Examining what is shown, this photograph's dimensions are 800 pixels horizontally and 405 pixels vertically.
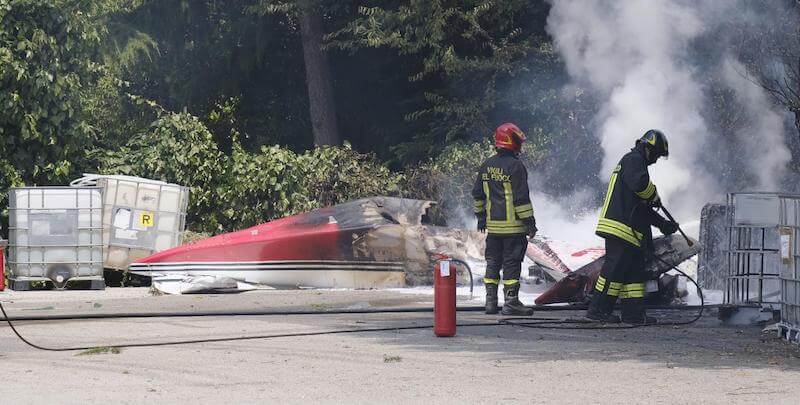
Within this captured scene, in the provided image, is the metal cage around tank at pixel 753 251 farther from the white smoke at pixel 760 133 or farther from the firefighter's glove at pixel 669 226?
the white smoke at pixel 760 133

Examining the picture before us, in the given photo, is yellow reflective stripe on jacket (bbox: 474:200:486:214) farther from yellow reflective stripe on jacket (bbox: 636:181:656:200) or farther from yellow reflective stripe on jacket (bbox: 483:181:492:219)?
yellow reflective stripe on jacket (bbox: 636:181:656:200)

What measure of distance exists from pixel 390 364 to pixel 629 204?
3.68 m

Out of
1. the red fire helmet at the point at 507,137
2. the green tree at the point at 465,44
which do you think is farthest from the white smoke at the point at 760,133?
the red fire helmet at the point at 507,137

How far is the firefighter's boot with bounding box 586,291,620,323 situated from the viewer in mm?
11156

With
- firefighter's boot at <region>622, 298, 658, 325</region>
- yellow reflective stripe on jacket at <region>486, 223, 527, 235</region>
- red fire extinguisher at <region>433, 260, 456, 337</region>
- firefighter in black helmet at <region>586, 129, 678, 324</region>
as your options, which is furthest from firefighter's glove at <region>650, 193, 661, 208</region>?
red fire extinguisher at <region>433, 260, 456, 337</region>

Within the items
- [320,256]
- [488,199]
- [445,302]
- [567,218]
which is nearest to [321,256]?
A: [320,256]

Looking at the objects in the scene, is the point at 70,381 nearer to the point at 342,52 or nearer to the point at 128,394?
the point at 128,394

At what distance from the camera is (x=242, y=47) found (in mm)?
27547

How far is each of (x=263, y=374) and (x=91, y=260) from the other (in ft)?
31.3

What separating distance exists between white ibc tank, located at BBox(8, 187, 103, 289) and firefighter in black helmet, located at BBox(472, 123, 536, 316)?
6.70 m

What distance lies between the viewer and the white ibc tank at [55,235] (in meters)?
16.6

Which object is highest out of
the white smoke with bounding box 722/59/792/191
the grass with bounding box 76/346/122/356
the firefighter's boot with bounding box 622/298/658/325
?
the white smoke with bounding box 722/59/792/191

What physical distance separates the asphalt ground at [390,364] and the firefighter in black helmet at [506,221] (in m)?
0.32

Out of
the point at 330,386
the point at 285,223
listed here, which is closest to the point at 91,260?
the point at 285,223
